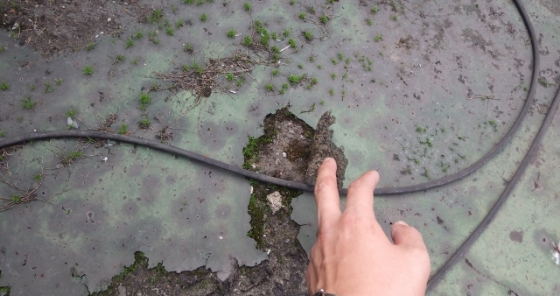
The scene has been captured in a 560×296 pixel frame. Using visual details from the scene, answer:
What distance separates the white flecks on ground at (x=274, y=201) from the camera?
3.04 m

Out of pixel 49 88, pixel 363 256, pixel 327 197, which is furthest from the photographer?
pixel 49 88

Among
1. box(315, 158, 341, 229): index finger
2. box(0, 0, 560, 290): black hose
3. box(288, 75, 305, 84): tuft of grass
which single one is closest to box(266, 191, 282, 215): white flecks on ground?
box(0, 0, 560, 290): black hose

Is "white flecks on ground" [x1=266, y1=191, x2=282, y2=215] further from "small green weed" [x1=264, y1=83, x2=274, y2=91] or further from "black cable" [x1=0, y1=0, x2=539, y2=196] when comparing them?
"small green weed" [x1=264, y1=83, x2=274, y2=91]

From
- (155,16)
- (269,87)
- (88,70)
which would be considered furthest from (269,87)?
(88,70)

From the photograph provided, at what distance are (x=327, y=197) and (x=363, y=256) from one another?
2.00 feet

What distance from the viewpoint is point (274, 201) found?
3059 millimetres

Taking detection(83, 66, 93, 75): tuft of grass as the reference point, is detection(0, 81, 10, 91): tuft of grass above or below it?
below

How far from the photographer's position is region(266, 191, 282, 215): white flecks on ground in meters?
3.04

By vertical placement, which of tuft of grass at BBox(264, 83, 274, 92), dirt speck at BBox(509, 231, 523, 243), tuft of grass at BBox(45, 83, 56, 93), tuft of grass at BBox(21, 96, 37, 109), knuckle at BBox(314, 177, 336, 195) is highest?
knuckle at BBox(314, 177, 336, 195)

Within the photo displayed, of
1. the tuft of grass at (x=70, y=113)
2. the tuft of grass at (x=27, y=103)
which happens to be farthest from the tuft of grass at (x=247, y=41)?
the tuft of grass at (x=27, y=103)

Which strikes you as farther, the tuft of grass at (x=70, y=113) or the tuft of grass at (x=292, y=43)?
the tuft of grass at (x=292, y=43)

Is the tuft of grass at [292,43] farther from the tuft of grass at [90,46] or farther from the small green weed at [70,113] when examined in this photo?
the small green weed at [70,113]

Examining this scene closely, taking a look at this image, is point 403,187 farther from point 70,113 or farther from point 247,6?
point 70,113

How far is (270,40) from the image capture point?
3566 millimetres
